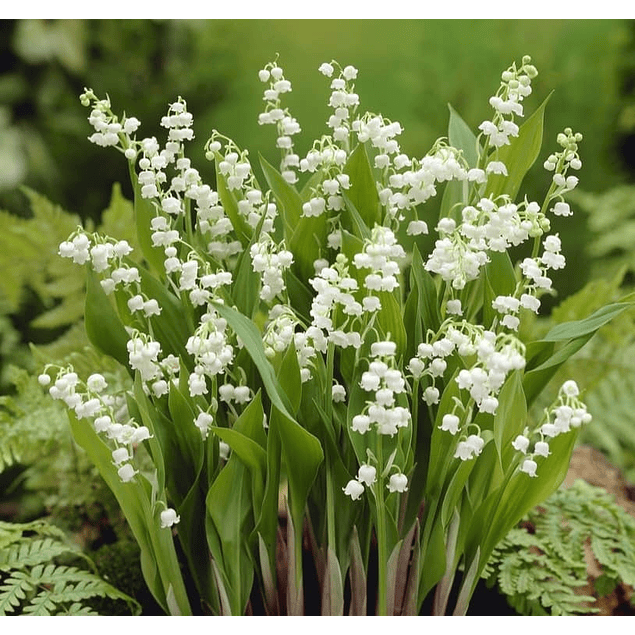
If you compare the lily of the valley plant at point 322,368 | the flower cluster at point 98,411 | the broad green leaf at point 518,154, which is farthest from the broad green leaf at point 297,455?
the broad green leaf at point 518,154

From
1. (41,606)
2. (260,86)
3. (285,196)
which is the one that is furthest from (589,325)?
(260,86)

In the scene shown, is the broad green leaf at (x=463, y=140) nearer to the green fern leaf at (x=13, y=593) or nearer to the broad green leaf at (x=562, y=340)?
the broad green leaf at (x=562, y=340)

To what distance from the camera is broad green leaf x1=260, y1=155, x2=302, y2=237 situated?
3.25 feet

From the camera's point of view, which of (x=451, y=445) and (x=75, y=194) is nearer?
(x=451, y=445)

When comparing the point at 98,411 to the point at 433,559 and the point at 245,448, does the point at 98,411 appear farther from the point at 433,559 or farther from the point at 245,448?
the point at 433,559

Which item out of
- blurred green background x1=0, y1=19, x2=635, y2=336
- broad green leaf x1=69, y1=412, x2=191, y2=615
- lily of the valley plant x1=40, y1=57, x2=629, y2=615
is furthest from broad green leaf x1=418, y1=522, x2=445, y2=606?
blurred green background x1=0, y1=19, x2=635, y2=336

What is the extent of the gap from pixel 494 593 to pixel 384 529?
35 centimetres

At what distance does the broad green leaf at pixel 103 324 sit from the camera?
92 cm

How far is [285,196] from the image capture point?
39.2 inches

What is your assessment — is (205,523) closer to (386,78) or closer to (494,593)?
(494,593)

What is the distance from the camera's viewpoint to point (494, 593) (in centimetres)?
113

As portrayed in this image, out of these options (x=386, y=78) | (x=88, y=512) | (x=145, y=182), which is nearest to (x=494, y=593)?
(x=88, y=512)

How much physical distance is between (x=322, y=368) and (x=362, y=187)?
0.64ft

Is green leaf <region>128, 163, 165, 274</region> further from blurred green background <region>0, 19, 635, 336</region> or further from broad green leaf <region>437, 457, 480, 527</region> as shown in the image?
blurred green background <region>0, 19, 635, 336</region>
